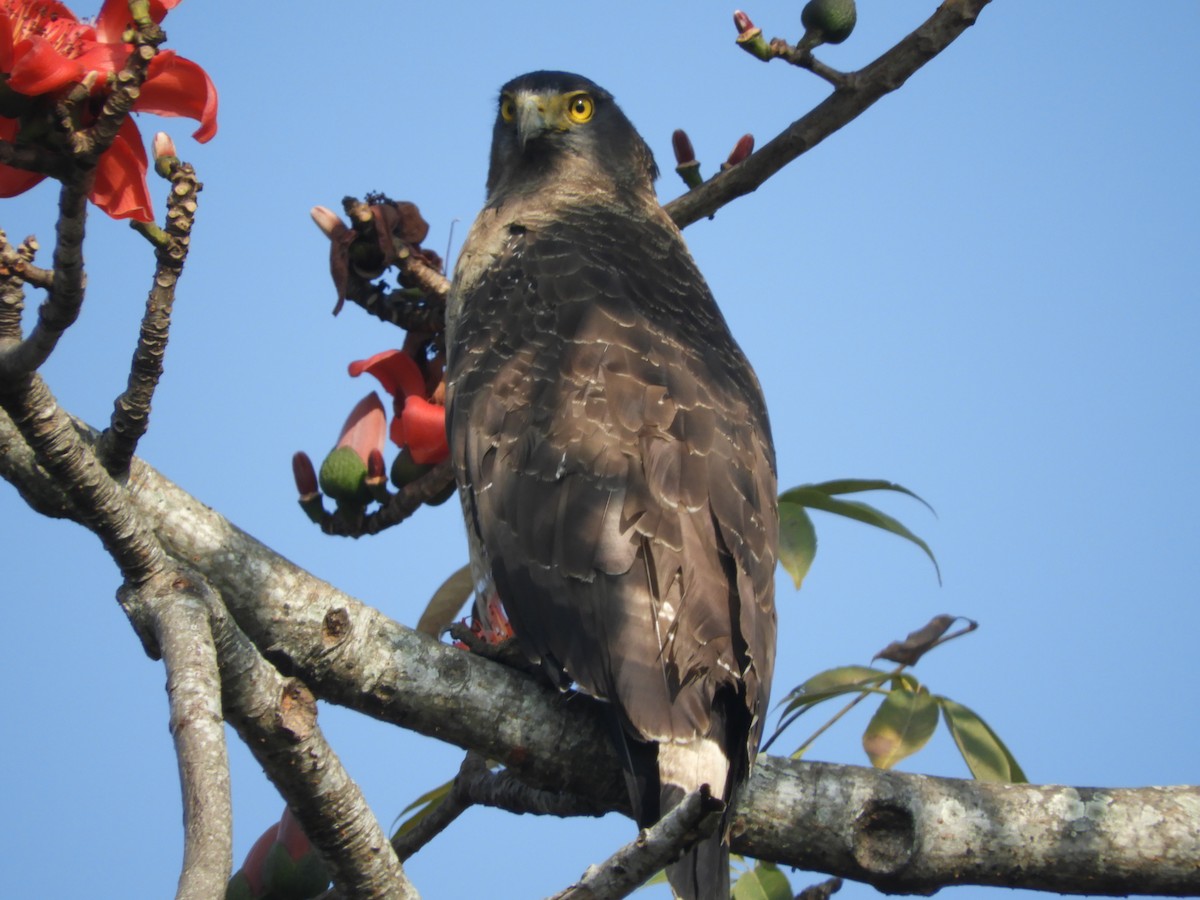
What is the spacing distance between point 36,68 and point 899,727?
2.84 m

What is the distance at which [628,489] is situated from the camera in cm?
363

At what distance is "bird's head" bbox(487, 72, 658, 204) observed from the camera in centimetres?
563

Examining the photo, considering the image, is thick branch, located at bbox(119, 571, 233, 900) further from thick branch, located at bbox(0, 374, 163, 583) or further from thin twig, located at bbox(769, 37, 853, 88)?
thin twig, located at bbox(769, 37, 853, 88)

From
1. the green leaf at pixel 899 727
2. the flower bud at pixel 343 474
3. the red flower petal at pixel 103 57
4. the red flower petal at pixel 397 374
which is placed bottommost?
the green leaf at pixel 899 727

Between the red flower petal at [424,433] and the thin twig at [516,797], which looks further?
the red flower petal at [424,433]

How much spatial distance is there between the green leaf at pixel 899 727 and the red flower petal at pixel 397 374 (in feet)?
6.02

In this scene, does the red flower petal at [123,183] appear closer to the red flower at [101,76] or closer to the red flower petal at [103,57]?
the red flower at [101,76]

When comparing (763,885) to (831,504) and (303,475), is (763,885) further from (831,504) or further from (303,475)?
(303,475)

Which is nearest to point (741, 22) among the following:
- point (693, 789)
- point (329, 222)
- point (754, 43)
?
point (754, 43)

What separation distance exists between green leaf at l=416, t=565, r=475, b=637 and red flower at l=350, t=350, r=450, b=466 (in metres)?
0.41

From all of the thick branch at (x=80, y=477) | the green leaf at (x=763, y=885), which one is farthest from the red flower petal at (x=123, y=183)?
the green leaf at (x=763, y=885)

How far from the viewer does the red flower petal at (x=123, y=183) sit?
7.67 feet

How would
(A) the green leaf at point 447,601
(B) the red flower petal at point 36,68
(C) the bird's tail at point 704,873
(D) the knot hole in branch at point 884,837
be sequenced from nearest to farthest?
(B) the red flower petal at point 36,68 → (C) the bird's tail at point 704,873 → (D) the knot hole in branch at point 884,837 → (A) the green leaf at point 447,601

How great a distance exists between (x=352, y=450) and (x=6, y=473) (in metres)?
1.31
